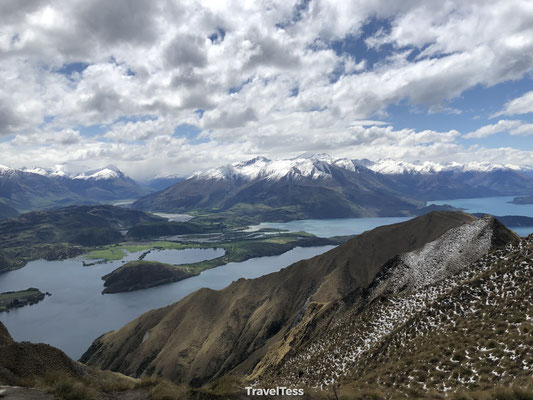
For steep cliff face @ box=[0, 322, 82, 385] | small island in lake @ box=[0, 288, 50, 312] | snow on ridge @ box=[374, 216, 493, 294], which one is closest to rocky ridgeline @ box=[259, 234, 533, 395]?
snow on ridge @ box=[374, 216, 493, 294]

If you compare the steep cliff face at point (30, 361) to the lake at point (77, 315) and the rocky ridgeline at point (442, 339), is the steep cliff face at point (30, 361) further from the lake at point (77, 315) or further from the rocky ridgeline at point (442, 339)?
the lake at point (77, 315)

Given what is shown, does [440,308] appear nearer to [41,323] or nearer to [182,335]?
[182,335]

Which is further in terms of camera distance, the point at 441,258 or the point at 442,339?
the point at 441,258

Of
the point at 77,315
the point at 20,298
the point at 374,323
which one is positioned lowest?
the point at 77,315

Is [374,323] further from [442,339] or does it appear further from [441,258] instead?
[441,258]

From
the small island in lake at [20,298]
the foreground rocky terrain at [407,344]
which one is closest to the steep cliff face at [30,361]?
the foreground rocky terrain at [407,344]

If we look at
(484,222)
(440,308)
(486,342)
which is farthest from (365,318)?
(484,222)

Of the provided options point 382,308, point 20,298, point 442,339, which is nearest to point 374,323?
point 382,308
